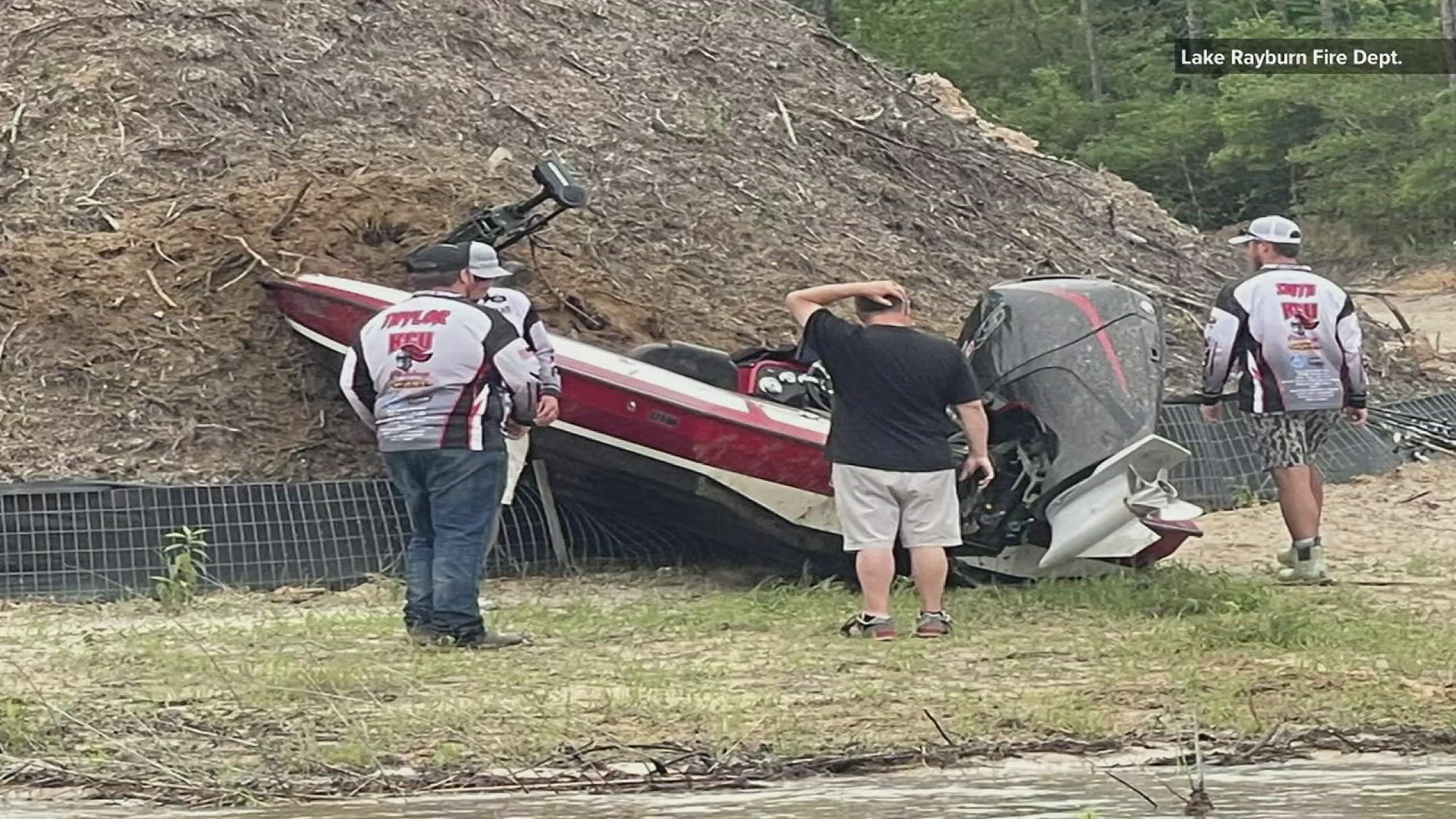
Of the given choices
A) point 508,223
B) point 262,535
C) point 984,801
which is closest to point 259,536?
point 262,535

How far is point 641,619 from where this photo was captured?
30.2 feet

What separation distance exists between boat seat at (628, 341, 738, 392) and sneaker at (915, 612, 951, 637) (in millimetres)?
2163

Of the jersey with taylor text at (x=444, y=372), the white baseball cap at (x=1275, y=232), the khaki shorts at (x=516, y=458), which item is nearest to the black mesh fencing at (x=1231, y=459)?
the white baseball cap at (x=1275, y=232)

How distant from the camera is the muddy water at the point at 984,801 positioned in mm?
5668

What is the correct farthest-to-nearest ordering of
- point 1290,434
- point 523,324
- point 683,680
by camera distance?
1. point 1290,434
2. point 523,324
3. point 683,680

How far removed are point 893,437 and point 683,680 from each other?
1559 mm

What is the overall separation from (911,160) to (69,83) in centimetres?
624

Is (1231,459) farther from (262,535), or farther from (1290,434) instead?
(262,535)

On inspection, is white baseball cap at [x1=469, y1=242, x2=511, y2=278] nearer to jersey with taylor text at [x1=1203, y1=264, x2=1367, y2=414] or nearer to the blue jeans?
the blue jeans

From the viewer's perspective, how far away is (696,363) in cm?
1060

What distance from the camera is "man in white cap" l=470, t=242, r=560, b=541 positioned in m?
8.79

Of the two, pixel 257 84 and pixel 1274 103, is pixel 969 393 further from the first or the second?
pixel 1274 103

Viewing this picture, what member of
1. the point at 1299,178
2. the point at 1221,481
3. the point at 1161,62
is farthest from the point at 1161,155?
the point at 1221,481

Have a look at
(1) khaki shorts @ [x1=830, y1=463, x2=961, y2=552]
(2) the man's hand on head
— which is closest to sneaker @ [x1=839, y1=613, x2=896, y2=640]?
(1) khaki shorts @ [x1=830, y1=463, x2=961, y2=552]
